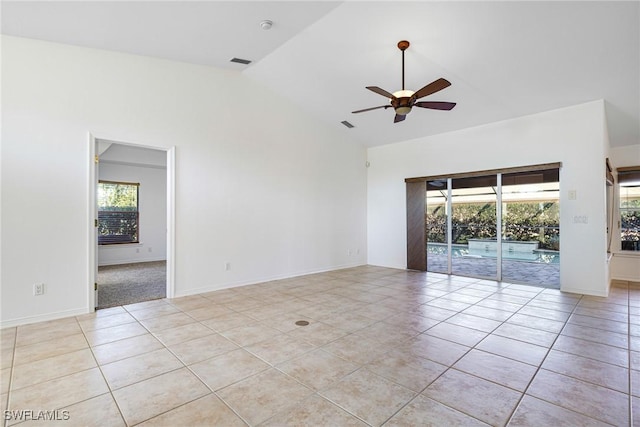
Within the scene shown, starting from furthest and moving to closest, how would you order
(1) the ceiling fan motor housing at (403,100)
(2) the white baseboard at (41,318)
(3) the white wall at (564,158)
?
1. (3) the white wall at (564,158)
2. (1) the ceiling fan motor housing at (403,100)
3. (2) the white baseboard at (41,318)

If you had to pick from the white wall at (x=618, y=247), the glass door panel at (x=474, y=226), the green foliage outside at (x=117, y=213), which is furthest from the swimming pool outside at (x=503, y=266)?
the green foliage outside at (x=117, y=213)

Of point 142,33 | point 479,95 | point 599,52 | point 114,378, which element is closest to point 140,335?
point 114,378

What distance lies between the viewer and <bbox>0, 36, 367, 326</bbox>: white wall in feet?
11.5

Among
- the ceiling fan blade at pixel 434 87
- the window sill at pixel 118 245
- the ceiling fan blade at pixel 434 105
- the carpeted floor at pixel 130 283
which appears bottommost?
the carpeted floor at pixel 130 283

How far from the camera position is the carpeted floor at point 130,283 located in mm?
4571

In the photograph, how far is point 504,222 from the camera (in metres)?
5.80

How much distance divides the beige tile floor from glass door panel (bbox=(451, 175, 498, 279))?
183 centimetres

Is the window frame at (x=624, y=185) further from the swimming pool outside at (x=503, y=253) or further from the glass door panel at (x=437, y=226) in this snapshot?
the glass door panel at (x=437, y=226)

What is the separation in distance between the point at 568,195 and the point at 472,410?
4.59m

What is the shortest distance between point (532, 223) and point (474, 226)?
99 centimetres

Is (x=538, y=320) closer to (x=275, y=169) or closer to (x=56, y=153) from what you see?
(x=275, y=169)

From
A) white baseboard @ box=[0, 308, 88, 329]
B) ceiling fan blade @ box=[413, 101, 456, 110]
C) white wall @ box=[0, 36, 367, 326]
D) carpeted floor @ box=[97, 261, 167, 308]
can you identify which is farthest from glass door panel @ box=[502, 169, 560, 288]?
white baseboard @ box=[0, 308, 88, 329]

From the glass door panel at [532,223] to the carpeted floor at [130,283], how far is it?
20.5 ft

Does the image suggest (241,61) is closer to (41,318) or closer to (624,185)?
(41,318)
